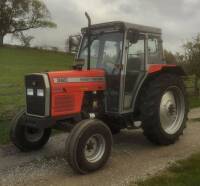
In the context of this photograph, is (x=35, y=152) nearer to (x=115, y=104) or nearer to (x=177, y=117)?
(x=115, y=104)

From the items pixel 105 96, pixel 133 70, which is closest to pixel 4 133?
pixel 105 96

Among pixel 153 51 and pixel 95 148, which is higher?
pixel 153 51

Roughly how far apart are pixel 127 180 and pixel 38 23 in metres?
41.3

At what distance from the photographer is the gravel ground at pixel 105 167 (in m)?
6.21

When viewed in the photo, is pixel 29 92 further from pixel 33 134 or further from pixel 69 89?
pixel 33 134

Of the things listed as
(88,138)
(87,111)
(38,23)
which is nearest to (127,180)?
(88,138)

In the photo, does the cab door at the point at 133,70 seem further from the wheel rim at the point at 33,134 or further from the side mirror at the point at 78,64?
the wheel rim at the point at 33,134

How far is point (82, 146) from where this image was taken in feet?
21.0

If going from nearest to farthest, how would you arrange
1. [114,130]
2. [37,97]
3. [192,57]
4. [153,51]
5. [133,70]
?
[37,97], [133,70], [153,51], [114,130], [192,57]

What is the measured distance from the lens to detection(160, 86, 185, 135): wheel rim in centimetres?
824

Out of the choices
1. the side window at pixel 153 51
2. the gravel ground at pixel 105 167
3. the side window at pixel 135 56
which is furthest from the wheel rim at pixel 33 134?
the side window at pixel 153 51

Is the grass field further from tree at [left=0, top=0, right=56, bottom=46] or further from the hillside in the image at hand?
tree at [left=0, top=0, right=56, bottom=46]

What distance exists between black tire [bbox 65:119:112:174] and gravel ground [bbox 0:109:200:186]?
14 centimetres

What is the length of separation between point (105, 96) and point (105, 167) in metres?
1.44
